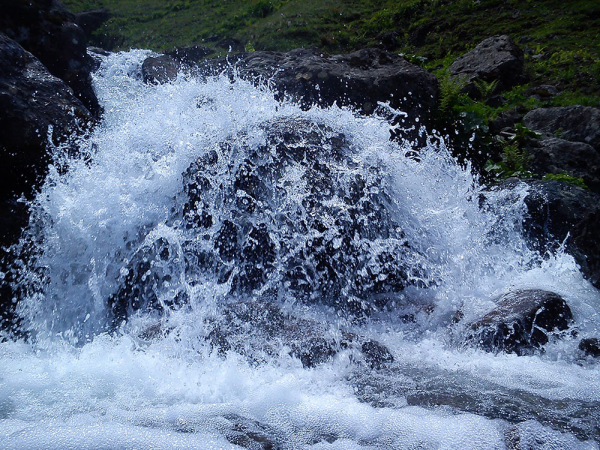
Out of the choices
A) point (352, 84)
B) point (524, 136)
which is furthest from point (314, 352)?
point (524, 136)

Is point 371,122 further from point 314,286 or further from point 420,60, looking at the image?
point 420,60

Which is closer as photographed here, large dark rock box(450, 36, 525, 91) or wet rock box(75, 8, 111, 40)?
large dark rock box(450, 36, 525, 91)

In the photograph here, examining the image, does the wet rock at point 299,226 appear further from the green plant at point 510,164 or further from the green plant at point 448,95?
Answer: the green plant at point 448,95

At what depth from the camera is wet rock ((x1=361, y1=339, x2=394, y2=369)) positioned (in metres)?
3.04

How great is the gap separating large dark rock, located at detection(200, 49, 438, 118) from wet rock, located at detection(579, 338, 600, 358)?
4349 millimetres

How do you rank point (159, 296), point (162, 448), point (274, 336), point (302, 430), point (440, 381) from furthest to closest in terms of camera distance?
point (159, 296) < point (274, 336) < point (440, 381) < point (302, 430) < point (162, 448)

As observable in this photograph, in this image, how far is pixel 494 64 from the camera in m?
9.45

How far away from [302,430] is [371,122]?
3.92m

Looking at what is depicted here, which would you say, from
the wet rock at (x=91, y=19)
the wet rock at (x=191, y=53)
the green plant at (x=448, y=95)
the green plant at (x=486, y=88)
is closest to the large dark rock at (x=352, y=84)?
the green plant at (x=448, y=95)

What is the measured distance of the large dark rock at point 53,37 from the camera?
643 cm

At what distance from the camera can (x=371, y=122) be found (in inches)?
212

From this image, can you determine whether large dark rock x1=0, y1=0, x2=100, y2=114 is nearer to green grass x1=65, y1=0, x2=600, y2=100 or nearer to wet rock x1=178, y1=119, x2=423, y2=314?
wet rock x1=178, y1=119, x2=423, y2=314

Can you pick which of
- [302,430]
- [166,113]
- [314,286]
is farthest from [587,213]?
[166,113]

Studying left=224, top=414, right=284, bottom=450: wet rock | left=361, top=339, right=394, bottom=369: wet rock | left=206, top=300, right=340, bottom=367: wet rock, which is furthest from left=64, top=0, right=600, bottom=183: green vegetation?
left=224, top=414, right=284, bottom=450: wet rock
